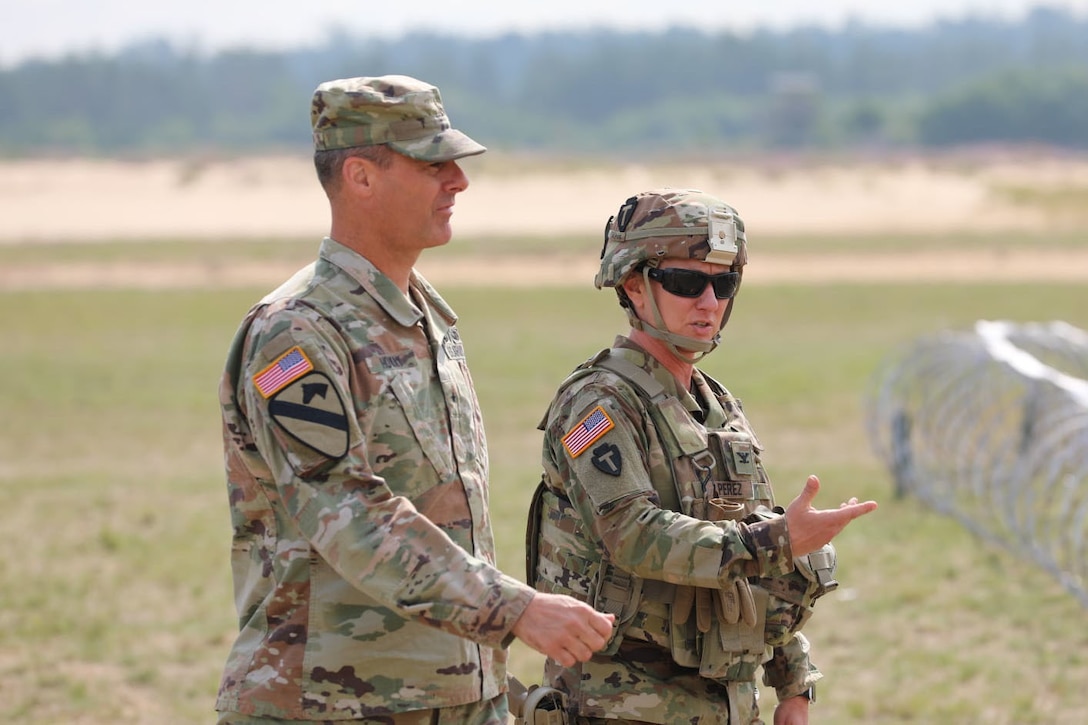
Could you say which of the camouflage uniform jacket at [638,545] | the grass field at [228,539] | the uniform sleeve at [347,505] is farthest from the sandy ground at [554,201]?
the uniform sleeve at [347,505]

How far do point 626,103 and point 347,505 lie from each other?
16396 cm

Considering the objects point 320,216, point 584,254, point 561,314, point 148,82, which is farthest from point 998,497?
point 148,82

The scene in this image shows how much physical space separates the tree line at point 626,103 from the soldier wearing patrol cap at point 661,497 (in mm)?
92280

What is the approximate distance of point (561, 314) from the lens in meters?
31.2

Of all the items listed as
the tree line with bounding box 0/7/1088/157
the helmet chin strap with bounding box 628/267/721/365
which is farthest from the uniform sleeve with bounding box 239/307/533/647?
the tree line with bounding box 0/7/1088/157

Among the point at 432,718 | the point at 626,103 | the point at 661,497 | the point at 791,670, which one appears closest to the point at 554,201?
the point at 791,670

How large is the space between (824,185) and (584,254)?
94.2 ft

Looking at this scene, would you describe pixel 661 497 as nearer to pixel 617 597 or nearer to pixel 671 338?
pixel 617 597

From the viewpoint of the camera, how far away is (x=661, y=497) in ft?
13.8

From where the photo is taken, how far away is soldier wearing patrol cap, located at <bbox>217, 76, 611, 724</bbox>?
359 cm

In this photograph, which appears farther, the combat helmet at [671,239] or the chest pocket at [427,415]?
the combat helmet at [671,239]

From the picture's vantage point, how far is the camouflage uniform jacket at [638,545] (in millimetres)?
3980

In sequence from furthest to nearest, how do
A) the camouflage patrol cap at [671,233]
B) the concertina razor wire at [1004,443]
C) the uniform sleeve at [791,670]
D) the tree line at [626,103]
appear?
the tree line at [626,103] < the concertina razor wire at [1004,443] < the uniform sleeve at [791,670] < the camouflage patrol cap at [671,233]

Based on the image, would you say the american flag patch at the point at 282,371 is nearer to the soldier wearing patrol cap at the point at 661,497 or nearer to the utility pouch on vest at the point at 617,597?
the soldier wearing patrol cap at the point at 661,497
